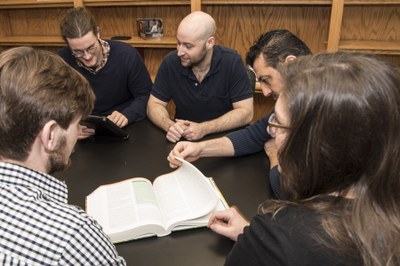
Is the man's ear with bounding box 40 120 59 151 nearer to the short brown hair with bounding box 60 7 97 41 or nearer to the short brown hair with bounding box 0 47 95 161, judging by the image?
the short brown hair with bounding box 0 47 95 161

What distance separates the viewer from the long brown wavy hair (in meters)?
0.62

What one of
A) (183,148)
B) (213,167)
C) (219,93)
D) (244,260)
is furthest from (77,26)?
(244,260)

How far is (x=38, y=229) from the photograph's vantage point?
0.66 metres

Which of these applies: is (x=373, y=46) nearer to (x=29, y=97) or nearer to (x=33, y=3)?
(x=29, y=97)

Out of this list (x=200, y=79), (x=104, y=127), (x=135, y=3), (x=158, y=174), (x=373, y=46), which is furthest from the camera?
(x=135, y=3)

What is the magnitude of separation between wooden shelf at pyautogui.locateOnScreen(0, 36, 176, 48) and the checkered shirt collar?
7.81 feet

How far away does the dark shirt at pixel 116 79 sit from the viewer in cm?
227

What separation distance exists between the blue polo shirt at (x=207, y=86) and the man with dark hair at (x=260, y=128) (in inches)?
17.8

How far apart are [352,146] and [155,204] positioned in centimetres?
64

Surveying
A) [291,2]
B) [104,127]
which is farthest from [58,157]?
[291,2]

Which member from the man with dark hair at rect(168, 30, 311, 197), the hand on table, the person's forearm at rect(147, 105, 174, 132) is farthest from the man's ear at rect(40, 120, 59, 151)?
the person's forearm at rect(147, 105, 174, 132)

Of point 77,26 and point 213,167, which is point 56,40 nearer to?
point 77,26

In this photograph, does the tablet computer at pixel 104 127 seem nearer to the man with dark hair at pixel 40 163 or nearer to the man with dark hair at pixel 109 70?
the man with dark hair at pixel 109 70

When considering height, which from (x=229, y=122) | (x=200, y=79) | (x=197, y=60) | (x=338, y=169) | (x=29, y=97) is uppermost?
(x=29, y=97)
